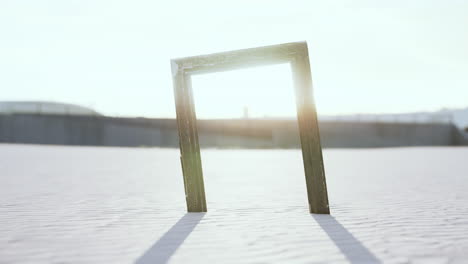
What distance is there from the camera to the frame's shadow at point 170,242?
11.0ft

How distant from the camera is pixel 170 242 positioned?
3.86 metres

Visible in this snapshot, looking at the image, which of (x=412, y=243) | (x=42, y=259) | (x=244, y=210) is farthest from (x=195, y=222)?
(x=412, y=243)

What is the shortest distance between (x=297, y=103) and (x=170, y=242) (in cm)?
229

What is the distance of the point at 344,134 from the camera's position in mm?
31578

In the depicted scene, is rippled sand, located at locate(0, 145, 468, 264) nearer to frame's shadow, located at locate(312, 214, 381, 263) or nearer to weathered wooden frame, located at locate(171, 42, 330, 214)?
frame's shadow, located at locate(312, 214, 381, 263)

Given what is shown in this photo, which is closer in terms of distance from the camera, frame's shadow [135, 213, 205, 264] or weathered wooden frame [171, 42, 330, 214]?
frame's shadow [135, 213, 205, 264]

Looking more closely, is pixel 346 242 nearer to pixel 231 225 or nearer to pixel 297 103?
pixel 231 225

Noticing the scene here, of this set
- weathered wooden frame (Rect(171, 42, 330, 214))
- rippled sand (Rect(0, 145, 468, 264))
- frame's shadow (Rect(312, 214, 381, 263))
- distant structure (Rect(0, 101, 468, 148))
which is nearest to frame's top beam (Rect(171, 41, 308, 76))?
weathered wooden frame (Rect(171, 42, 330, 214))

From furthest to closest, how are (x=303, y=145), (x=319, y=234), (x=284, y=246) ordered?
(x=303, y=145) < (x=319, y=234) < (x=284, y=246)

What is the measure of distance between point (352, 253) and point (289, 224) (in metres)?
1.18

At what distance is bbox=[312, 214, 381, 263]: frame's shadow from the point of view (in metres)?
3.29

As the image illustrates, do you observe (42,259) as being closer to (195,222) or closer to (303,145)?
(195,222)

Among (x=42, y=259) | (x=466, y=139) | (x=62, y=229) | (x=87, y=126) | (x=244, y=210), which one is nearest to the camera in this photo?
(x=42, y=259)

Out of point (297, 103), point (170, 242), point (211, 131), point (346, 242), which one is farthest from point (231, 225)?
point (211, 131)
